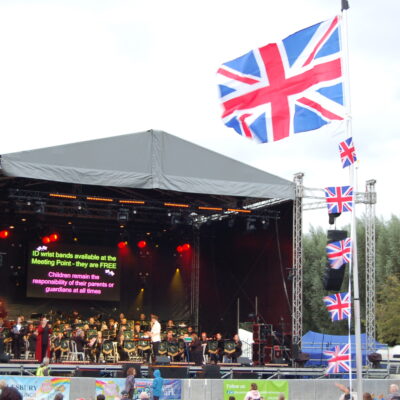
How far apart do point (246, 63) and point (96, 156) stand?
406 inches

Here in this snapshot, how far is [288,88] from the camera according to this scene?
40.8ft

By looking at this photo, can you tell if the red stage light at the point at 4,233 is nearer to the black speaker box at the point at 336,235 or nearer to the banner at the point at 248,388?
the banner at the point at 248,388

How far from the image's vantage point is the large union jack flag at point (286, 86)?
11.8 meters

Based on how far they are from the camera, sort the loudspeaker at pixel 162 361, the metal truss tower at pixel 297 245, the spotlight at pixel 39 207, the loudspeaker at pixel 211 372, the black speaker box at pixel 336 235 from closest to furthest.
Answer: the black speaker box at pixel 336 235
the loudspeaker at pixel 211 372
the loudspeaker at pixel 162 361
the metal truss tower at pixel 297 245
the spotlight at pixel 39 207

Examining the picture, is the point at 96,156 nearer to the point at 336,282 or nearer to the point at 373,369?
the point at 373,369

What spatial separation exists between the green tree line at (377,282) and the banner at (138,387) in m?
16.6

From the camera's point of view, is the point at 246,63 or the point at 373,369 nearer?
the point at 246,63

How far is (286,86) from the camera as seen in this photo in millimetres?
12461

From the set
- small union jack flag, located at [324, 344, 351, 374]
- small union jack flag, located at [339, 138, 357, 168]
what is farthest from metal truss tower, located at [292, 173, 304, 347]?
small union jack flag, located at [339, 138, 357, 168]

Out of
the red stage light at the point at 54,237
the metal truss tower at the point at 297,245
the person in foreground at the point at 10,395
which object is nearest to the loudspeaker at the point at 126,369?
the metal truss tower at the point at 297,245

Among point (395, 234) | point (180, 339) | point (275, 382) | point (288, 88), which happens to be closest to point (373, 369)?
point (275, 382)

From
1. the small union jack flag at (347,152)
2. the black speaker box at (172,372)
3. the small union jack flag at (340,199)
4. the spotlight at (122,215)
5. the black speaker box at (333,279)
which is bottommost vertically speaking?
the black speaker box at (172,372)

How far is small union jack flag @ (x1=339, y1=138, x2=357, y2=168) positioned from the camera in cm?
1106

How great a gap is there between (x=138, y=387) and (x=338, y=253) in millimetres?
8767
